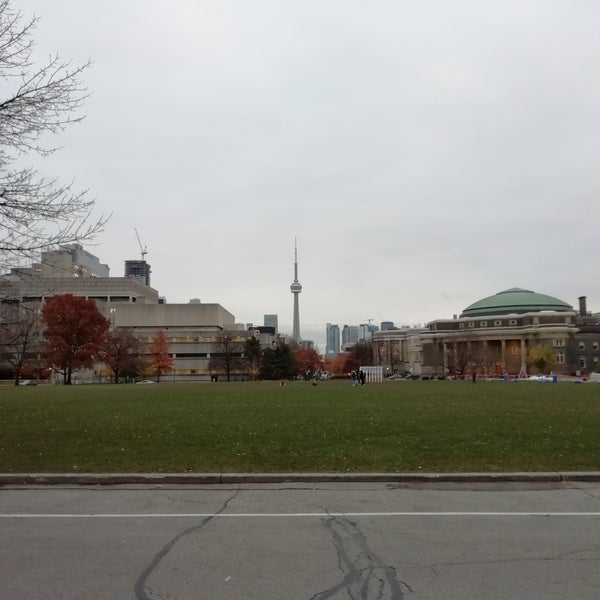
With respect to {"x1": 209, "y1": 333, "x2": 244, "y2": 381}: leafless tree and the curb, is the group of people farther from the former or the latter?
{"x1": 209, "y1": 333, "x2": 244, "y2": 381}: leafless tree

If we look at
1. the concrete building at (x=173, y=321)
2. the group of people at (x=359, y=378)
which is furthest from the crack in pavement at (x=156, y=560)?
the concrete building at (x=173, y=321)

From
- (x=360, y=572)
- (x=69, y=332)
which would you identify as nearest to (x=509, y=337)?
(x=69, y=332)

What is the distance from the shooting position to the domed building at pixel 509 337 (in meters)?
134

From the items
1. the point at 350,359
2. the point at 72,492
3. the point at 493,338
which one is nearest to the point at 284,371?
the point at 350,359

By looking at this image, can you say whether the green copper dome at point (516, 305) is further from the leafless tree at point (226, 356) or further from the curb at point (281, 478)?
the curb at point (281, 478)

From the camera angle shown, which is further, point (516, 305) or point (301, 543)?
point (516, 305)

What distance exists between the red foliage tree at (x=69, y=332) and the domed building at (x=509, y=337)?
71462 millimetres

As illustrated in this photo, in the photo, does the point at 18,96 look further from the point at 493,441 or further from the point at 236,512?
the point at 493,441

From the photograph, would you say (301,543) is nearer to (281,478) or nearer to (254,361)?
(281,478)

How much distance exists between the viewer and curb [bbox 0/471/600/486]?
418 inches

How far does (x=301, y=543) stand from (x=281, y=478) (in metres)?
3.96

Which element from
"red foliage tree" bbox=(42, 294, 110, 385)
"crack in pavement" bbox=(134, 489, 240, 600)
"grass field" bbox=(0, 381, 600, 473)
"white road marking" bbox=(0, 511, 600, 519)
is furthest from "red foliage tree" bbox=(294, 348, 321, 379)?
"crack in pavement" bbox=(134, 489, 240, 600)

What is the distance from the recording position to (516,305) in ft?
526

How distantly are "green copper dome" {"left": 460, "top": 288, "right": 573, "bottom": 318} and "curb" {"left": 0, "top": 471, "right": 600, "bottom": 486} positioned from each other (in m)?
156
